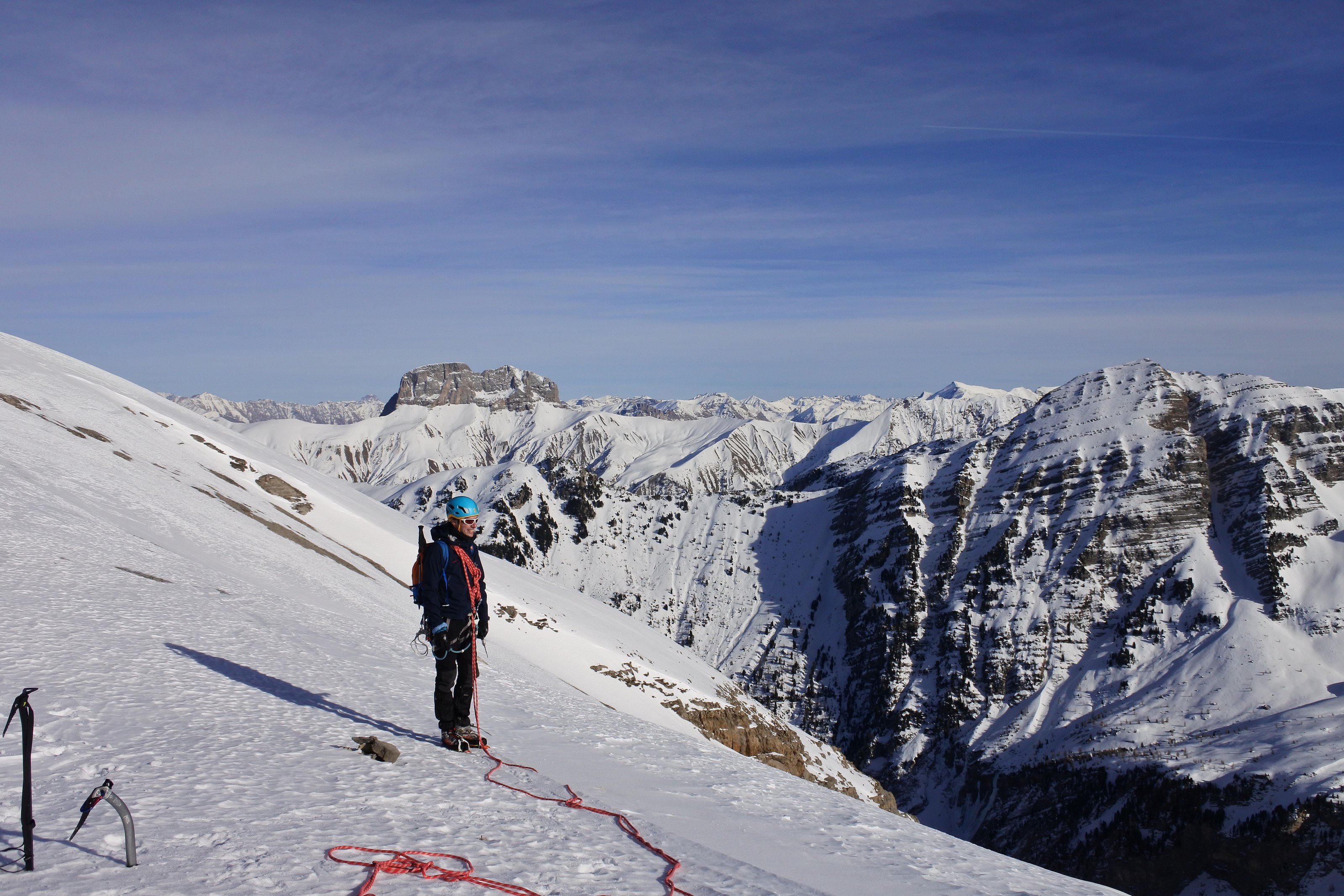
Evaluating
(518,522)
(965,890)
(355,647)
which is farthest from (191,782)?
(518,522)

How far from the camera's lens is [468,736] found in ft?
Answer: 39.9

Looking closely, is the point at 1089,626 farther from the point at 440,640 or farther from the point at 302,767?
the point at 302,767

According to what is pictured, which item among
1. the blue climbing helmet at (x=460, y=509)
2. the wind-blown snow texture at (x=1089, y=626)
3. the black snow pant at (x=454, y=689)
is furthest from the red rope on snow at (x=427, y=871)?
the wind-blown snow texture at (x=1089, y=626)

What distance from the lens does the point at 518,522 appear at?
190m

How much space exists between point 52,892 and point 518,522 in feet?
615

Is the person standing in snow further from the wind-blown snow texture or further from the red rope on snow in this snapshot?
the wind-blown snow texture

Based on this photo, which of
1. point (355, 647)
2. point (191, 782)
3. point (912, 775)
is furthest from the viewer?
point (912, 775)

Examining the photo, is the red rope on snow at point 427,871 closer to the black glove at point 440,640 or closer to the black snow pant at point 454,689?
the black glove at point 440,640

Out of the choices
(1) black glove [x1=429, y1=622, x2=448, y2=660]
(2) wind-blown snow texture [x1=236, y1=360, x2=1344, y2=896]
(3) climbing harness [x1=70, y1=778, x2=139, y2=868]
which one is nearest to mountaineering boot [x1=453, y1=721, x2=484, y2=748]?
(1) black glove [x1=429, y1=622, x2=448, y2=660]

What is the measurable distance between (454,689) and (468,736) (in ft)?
2.42

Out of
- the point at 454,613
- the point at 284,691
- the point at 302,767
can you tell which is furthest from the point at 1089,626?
the point at 302,767

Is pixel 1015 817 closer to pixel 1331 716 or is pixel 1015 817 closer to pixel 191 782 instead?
pixel 1331 716

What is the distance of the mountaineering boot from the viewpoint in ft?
39.8

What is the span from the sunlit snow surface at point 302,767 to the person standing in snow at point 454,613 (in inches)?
25.9
